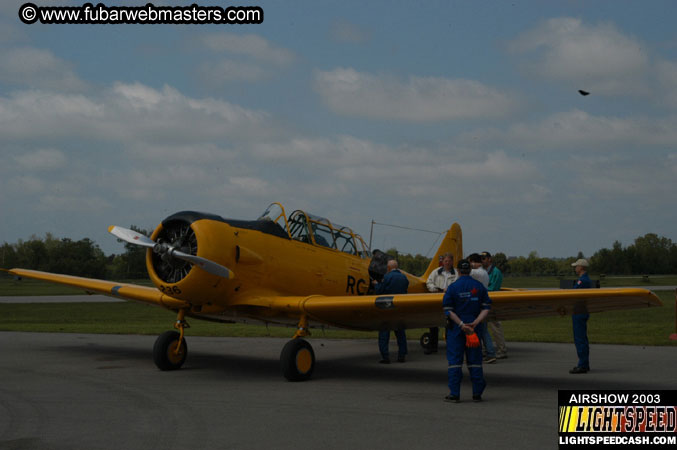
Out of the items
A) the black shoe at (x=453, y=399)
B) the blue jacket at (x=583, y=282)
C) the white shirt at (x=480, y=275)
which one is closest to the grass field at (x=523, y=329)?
the white shirt at (x=480, y=275)

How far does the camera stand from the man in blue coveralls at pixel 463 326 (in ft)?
25.2

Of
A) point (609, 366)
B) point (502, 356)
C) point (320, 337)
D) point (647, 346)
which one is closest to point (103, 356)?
point (320, 337)

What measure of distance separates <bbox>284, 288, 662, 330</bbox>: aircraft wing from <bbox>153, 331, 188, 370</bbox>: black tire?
Answer: 81.2 inches

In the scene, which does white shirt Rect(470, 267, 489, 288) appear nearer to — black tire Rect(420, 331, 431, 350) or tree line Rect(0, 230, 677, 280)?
black tire Rect(420, 331, 431, 350)

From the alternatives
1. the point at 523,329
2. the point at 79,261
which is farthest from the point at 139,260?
the point at 523,329

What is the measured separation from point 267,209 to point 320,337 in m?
7.71

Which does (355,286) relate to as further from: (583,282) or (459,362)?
(459,362)

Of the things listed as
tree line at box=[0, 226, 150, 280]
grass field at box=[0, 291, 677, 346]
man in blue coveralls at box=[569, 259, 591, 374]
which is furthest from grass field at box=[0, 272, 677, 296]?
man in blue coveralls at box=[569, 259, 591, 374]

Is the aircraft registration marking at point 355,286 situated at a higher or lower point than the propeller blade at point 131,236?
lower

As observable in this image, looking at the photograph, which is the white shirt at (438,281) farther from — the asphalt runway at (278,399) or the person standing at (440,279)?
the asphalt runway at (278,399)

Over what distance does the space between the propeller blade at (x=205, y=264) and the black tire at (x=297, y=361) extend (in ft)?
4.94

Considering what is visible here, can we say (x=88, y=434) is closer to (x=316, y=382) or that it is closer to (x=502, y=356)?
(x=316, y=382)

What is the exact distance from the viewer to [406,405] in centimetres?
757

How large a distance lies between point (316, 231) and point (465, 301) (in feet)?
15.5
